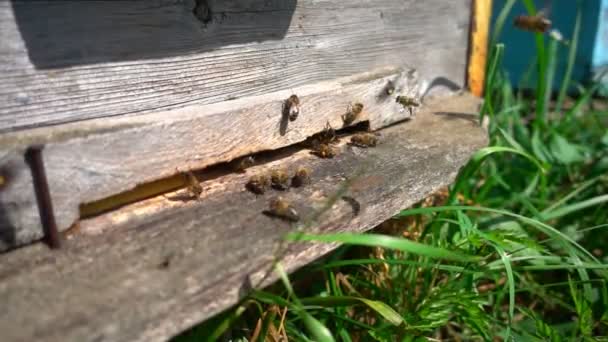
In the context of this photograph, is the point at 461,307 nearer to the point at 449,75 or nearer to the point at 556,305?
the point at 556,305

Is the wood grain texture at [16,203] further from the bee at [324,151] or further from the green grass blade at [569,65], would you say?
the green grass blade at [569,65]

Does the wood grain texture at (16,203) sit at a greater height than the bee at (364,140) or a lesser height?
greater

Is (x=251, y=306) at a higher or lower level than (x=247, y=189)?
lower

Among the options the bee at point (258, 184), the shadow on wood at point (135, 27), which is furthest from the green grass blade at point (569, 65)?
the bee at point (258, 184)

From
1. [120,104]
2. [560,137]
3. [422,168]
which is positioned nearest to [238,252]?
[120,104]

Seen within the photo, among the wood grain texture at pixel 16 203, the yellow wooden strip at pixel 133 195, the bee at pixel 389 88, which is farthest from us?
the bee at pixel 389 88

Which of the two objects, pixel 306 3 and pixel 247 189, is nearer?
pixel 247 189

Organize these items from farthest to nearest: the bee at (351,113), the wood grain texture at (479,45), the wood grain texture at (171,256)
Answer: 1. the wood grain texture at (479,45)
2. the bee at (351,113)
3. the wood grain texture at (171,256)
